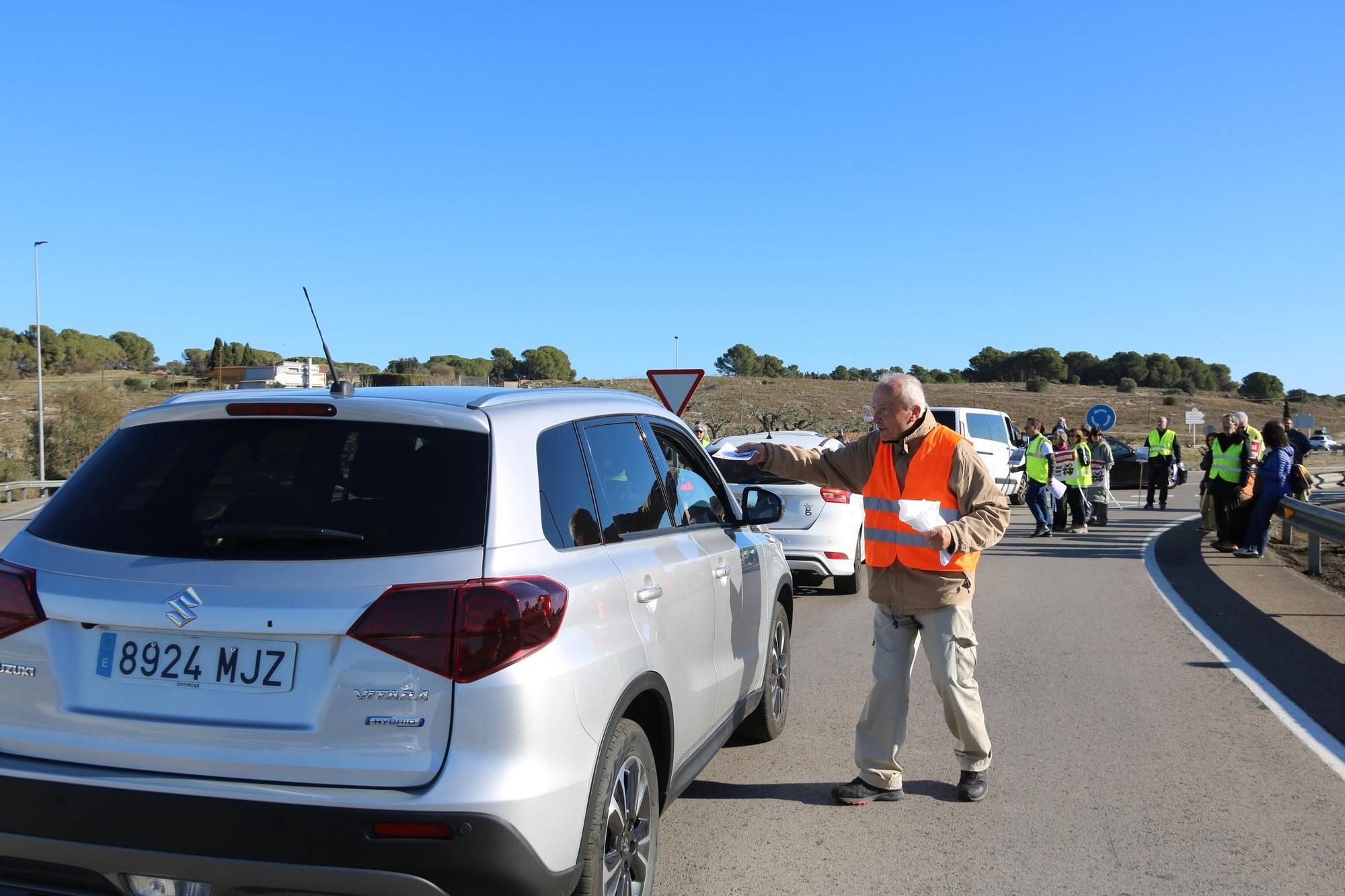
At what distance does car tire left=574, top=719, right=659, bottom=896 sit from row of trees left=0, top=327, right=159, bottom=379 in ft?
287

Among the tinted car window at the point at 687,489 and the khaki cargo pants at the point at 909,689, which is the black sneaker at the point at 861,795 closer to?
the khaki cargo pants at the point at 909,689

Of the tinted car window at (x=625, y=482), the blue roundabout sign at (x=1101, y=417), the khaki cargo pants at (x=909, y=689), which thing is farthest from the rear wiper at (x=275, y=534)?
the blue roundabout sign at (x=1101, y=417)

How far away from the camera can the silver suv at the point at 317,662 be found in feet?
9.73

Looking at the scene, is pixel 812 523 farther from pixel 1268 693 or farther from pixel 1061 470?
pixel 1061 470

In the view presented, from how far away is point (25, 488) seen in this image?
111ft

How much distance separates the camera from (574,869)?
10.7 ft

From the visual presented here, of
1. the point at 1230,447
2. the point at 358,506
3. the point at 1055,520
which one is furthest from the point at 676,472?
the point at 1055,520

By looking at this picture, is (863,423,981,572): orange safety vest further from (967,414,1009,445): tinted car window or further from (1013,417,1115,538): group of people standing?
(967,414,1009,445): tinted car window

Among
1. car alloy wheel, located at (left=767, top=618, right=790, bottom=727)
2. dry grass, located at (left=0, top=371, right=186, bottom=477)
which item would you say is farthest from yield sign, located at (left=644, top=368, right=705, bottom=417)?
dry grass, located at (left=0, top=371, right=186, bottom=477)

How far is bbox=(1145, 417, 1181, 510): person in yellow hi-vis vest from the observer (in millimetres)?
24359

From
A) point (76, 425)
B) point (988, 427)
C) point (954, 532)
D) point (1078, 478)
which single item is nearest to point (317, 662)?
point (954, 532)

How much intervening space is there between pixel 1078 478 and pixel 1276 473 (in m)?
4.82

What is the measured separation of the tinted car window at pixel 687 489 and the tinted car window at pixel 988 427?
19.5 m

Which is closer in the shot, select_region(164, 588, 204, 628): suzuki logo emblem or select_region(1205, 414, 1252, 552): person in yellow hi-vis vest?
select_region(164, 588, 204, 628): suzuki logo emblem
